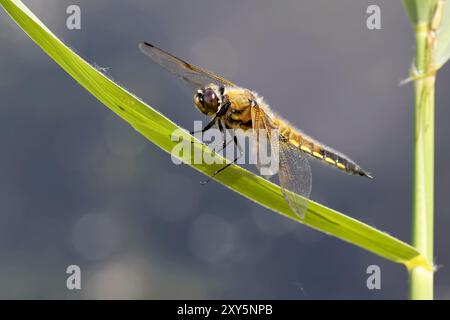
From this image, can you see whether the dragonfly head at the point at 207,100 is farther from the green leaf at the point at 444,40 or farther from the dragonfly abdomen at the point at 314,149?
the green leaf at the point at 444,40

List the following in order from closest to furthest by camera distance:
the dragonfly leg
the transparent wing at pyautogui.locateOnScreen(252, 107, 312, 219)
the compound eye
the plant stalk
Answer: the plant stalk
the dragonfly leg
the transparent wing at pyautogui.locateOnScreen(252, 107, 312, 219)
the compound eye

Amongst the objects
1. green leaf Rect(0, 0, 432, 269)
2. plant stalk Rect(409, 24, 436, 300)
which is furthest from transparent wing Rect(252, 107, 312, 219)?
plant stalk Rect(409, 24, 436, 300)

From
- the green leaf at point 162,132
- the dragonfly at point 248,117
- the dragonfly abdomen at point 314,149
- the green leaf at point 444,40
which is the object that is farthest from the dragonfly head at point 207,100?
the green leaf at point 444,40

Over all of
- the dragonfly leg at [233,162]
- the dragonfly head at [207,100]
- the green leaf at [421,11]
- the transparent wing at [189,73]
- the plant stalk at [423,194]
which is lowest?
the plant stalk at [423,194]

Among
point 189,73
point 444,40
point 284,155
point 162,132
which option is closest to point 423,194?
point 444,40

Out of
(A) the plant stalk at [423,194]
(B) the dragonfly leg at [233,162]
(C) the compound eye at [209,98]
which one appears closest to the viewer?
→ (A) the plant stalk at [423,194]

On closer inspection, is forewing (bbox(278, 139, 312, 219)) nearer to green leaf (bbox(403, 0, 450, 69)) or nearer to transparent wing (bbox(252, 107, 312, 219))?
transparent wing (bbox(252, 107, 312, 219))
